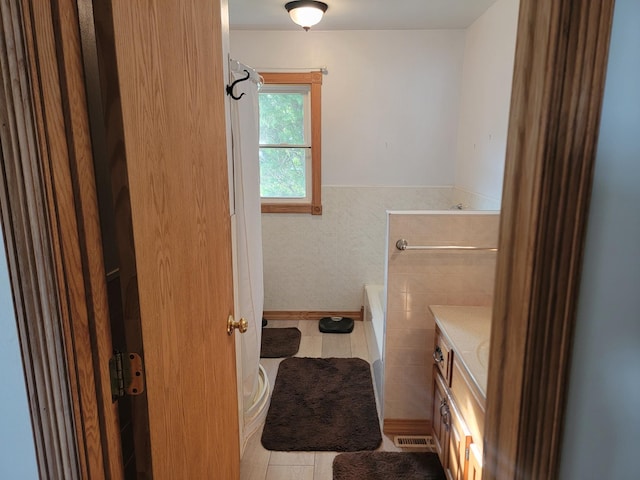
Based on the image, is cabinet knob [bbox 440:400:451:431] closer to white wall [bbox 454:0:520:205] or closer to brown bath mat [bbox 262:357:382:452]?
brown bath mat [bbox 262:357:382:452]

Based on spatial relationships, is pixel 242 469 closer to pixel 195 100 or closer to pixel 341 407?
pixel 341 407

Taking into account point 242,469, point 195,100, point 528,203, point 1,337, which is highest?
point 195,100

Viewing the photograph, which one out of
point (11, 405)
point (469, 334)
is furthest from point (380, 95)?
point (11, 405)

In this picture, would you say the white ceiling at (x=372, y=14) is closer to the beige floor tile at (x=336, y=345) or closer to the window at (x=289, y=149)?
the window at (x=289, y=149)

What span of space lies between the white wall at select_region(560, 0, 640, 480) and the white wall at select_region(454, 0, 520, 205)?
1.95 meters

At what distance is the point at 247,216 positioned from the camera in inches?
82.7

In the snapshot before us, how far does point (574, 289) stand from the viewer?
2.15ft

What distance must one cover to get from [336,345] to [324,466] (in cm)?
132

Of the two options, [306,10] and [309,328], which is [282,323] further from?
[306,10]

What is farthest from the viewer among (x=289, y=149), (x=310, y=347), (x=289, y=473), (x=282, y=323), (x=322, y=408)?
(x=282, y=323)

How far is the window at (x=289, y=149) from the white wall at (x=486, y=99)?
3.94 feet

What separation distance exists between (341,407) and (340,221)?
165cm

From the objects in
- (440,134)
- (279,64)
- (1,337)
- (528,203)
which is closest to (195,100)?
(1,337)

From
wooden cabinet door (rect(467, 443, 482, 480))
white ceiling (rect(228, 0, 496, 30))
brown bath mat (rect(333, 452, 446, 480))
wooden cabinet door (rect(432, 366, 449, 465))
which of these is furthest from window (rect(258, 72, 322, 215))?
wooden cabinet door (rect(467, 443, 482, 480))
